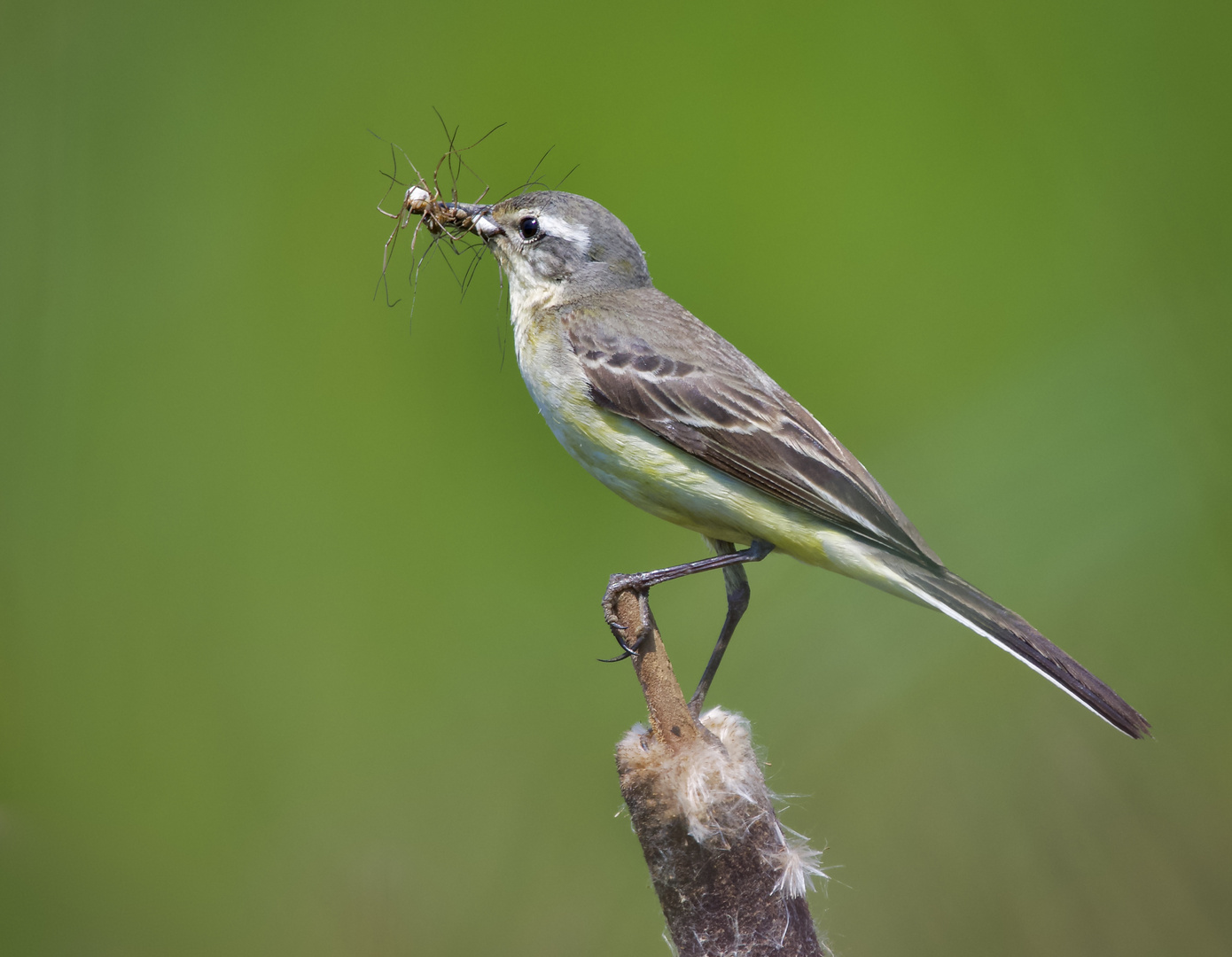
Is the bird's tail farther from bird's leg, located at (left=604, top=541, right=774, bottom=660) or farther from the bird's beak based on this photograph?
the bird's beak

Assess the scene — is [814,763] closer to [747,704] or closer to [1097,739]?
[747,704]

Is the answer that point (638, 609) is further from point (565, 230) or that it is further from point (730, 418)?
point (565, 230)

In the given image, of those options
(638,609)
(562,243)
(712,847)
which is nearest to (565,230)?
(562,243)

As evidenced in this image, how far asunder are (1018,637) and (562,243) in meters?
2.12

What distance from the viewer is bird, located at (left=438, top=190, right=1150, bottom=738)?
9.68ft

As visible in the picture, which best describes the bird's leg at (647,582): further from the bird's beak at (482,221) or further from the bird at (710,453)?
the bird's beak at (482,221)

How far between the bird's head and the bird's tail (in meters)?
1.55

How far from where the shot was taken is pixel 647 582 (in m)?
2.83

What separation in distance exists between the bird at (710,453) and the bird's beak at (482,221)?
1.65 ft

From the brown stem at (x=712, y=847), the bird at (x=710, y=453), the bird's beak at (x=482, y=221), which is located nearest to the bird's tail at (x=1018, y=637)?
the bird at (x=710, y=453)

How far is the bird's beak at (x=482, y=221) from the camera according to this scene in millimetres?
3668

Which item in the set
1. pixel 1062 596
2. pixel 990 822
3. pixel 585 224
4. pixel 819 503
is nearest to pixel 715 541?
pixel 819 503

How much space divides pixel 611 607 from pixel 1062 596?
9.34 feet

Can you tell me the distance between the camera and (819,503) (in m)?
2.98
